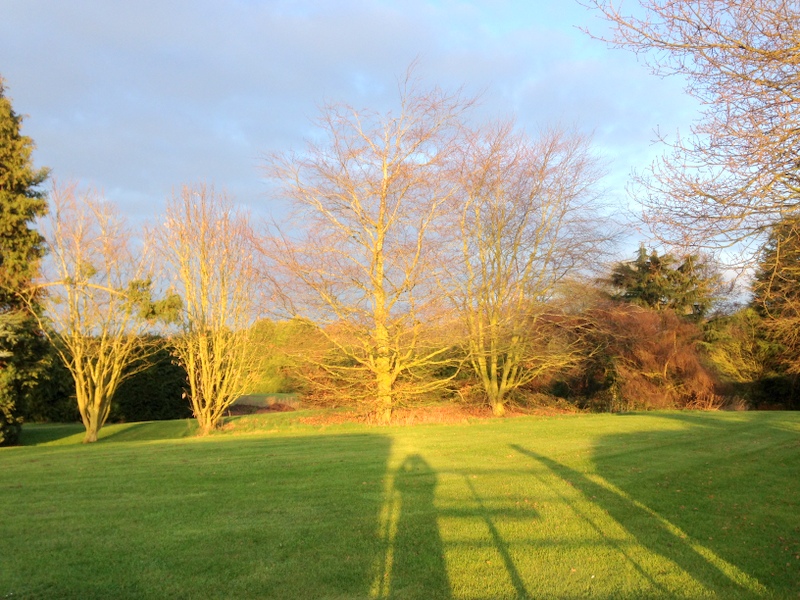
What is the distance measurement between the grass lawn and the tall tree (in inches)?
334

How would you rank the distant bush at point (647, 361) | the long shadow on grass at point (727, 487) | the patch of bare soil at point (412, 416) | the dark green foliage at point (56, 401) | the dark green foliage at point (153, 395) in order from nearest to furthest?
the long shadow on grass at point (727, 487)
the patch of bare soil at point (412, 416)
the dark green foliage at point (56, 401)
the distant bush at point (647, 361)
the dark green foliage at point (153, 395)

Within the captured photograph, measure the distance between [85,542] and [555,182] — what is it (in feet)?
67.2

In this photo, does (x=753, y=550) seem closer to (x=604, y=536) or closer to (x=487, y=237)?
(x=604, y=536)

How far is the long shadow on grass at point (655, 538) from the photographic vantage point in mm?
4586

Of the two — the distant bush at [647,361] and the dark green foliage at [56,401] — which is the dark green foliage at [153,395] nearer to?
the dark green foliage at [56,401]

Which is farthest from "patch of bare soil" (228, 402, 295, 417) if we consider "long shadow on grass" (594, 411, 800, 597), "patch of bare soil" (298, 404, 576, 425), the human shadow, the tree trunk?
the human shadow

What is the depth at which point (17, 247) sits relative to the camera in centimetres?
1892

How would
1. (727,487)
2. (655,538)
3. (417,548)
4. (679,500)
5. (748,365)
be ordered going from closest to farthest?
(417,548)
(655,538)
(679,500)
(727,487)
(748,365)

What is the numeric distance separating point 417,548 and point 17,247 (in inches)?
737

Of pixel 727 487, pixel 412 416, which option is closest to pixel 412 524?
pixel 727 487

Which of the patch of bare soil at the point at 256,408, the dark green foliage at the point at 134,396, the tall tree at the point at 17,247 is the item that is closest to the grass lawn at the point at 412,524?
the tall tree at the point at 17,247

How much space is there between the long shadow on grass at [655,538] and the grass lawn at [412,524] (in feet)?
0.09

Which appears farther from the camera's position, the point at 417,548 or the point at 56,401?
the point at 56,401

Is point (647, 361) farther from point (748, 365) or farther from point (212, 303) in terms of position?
point (212, 303)
